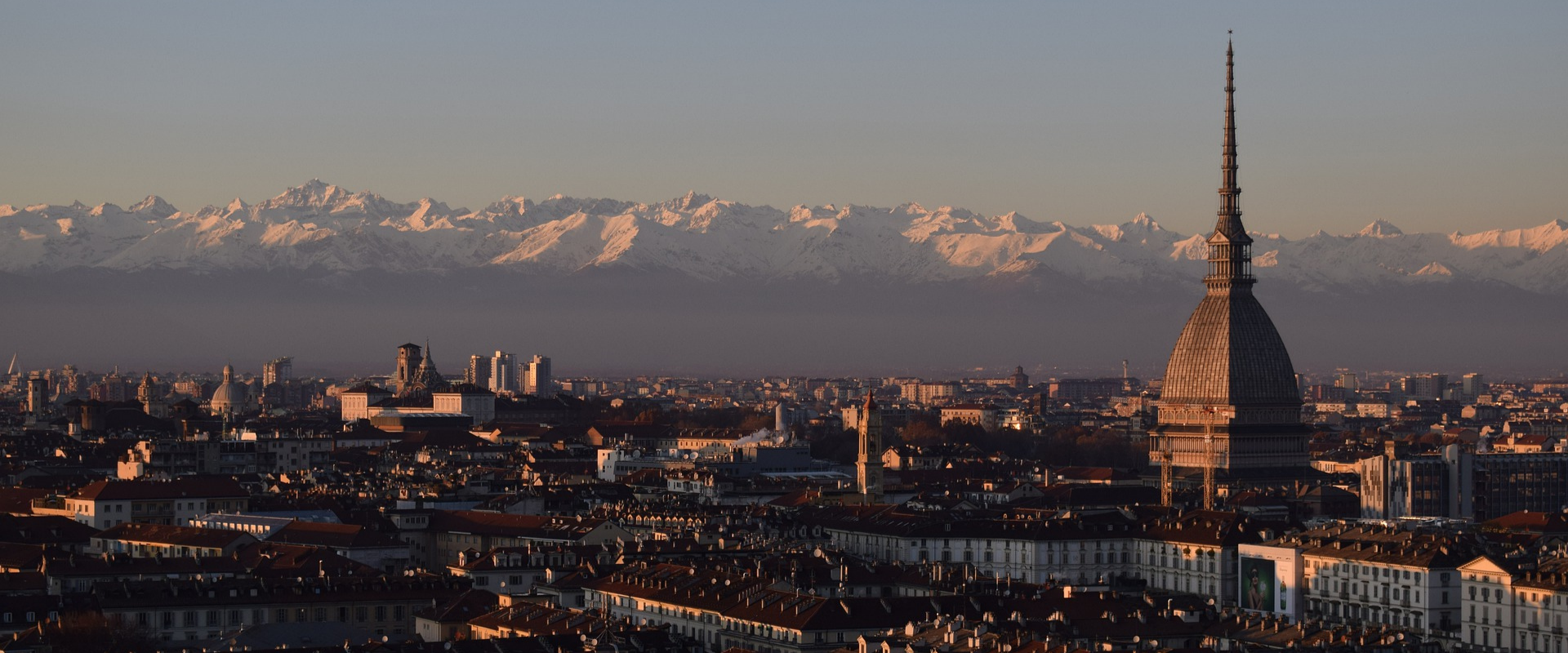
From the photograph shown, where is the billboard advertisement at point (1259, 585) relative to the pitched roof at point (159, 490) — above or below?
below

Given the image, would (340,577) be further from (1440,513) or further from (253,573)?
(1440,513)

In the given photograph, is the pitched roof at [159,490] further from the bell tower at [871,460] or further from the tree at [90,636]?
the tree at [90,636]

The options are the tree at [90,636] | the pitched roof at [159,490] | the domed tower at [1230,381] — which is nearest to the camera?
the tree at [90,636]

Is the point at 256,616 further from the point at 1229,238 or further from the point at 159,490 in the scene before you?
the point at 1229,238

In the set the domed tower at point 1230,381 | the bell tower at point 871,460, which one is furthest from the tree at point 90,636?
the domed tower at point 1230,381

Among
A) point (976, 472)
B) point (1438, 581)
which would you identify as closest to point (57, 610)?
point (1438, 581)

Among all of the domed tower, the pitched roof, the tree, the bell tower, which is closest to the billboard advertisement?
the bell tower
